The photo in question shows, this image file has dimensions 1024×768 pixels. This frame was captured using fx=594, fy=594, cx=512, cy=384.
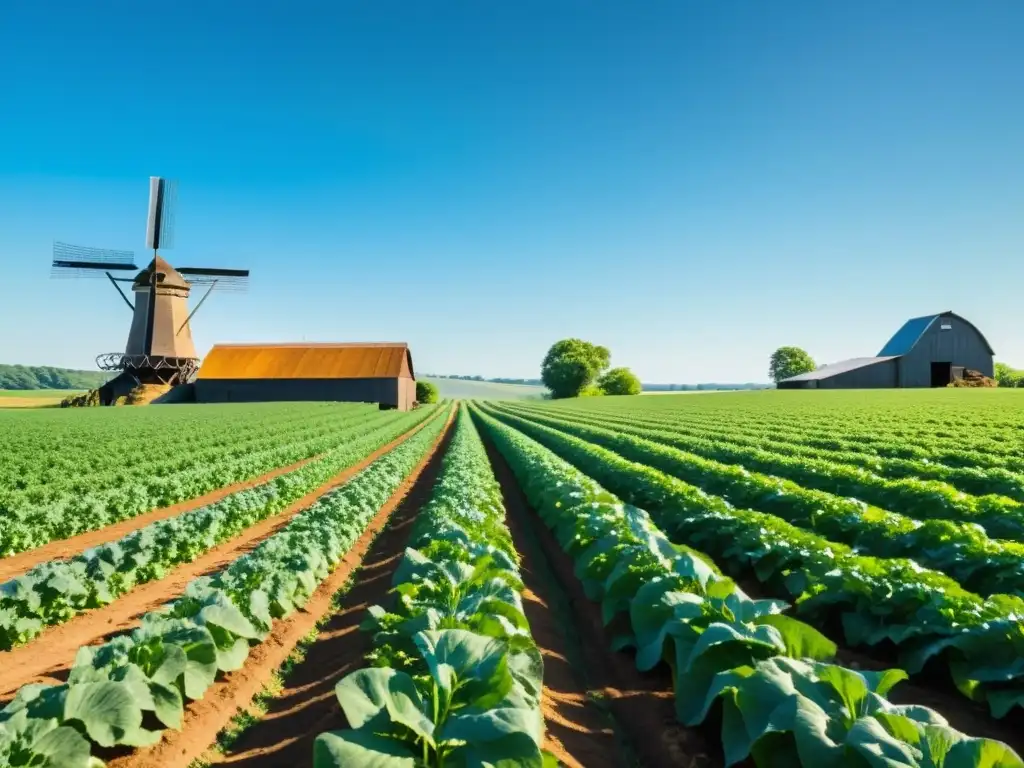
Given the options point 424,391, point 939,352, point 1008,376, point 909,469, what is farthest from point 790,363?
point 909,469

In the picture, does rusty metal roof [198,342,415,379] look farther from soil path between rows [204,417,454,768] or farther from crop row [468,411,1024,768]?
crop row [468,411,1024,768]

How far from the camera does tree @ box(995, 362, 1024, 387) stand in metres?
90.8

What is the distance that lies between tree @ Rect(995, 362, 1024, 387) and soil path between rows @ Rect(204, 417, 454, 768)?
4316 inches

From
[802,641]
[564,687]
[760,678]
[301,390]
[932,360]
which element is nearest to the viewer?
[760,678]

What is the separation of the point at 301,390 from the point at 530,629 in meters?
58.2

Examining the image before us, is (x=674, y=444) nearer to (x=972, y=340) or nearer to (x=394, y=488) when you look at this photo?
(x=394, y=488)

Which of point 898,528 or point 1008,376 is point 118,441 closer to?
point 898,528

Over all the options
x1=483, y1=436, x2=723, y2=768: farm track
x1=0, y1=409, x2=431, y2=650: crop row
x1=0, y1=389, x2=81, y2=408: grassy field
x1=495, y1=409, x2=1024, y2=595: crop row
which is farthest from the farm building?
x1=0, y1=389, x2=81, y2=408: grassy field

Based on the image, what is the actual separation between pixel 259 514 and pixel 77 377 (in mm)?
184086

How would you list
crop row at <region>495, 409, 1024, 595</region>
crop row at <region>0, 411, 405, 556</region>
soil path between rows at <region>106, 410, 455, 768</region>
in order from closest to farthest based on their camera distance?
soil path between rows at <region>106, 410, 455, 768</region> → crop row at <region>495, 409, 1024, 595</region> → crop row at <region>0, 411, 405, 556</region>

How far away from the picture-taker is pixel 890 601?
5500mm

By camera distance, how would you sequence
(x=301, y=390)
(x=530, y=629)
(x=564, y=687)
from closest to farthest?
1. (x=564, y=687)
2. (x=530, y=629)
3. (x=301, y=390)

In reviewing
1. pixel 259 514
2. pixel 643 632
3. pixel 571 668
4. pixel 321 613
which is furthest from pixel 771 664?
pixel 259 514

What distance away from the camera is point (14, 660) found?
6227 mm
